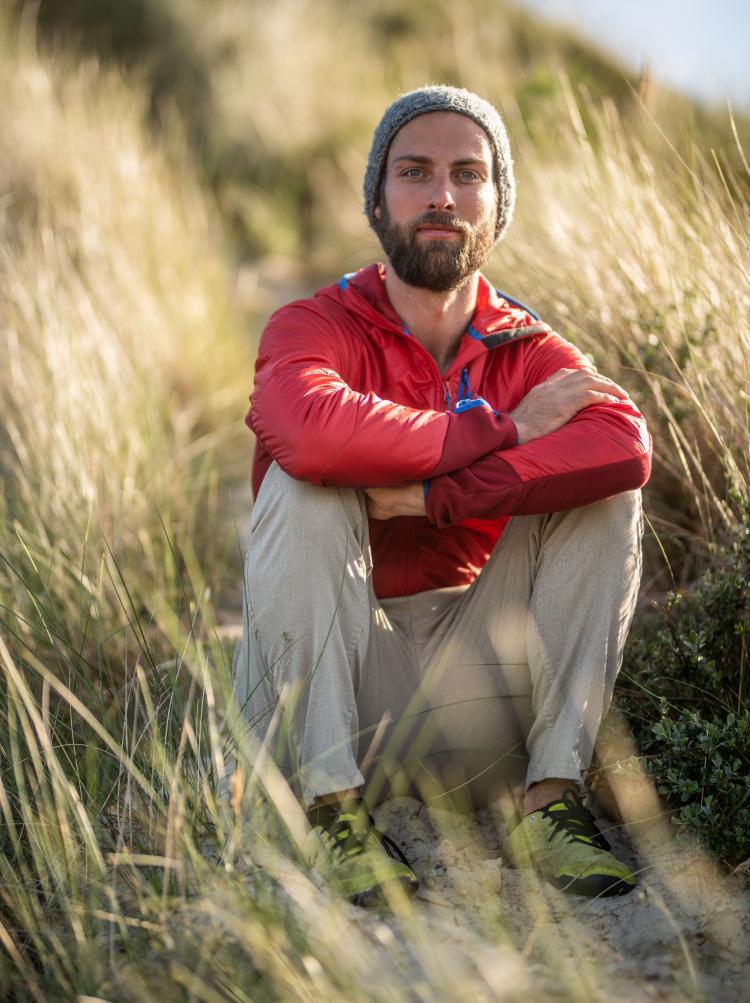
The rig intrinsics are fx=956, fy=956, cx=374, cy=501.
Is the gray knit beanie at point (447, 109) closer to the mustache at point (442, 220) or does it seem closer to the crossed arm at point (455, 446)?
the mustache at point (442, 220)

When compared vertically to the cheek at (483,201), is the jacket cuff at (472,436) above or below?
below

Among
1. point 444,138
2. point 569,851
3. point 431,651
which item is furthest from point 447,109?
point 569,851

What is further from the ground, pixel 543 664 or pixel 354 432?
pixel 354 432

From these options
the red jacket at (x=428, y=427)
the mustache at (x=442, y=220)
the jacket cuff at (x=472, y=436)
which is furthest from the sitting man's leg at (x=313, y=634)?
the mustache at (x=442, y=220)

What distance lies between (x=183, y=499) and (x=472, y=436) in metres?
1.80

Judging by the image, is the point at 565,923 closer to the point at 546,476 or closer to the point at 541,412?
the point at 546,476

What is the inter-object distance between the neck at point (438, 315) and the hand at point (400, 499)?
0.52 meters

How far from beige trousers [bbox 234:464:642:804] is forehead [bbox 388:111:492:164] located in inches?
39.6

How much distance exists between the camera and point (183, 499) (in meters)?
3.60

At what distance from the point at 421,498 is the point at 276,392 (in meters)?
0.40

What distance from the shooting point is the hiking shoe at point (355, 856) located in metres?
1.71

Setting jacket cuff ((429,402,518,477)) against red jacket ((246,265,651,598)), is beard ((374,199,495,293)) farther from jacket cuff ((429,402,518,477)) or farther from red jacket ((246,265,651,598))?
jacket cuff ((429,402,518,477))

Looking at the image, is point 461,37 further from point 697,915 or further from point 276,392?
point 697,915

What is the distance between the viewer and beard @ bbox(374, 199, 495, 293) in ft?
7.96
